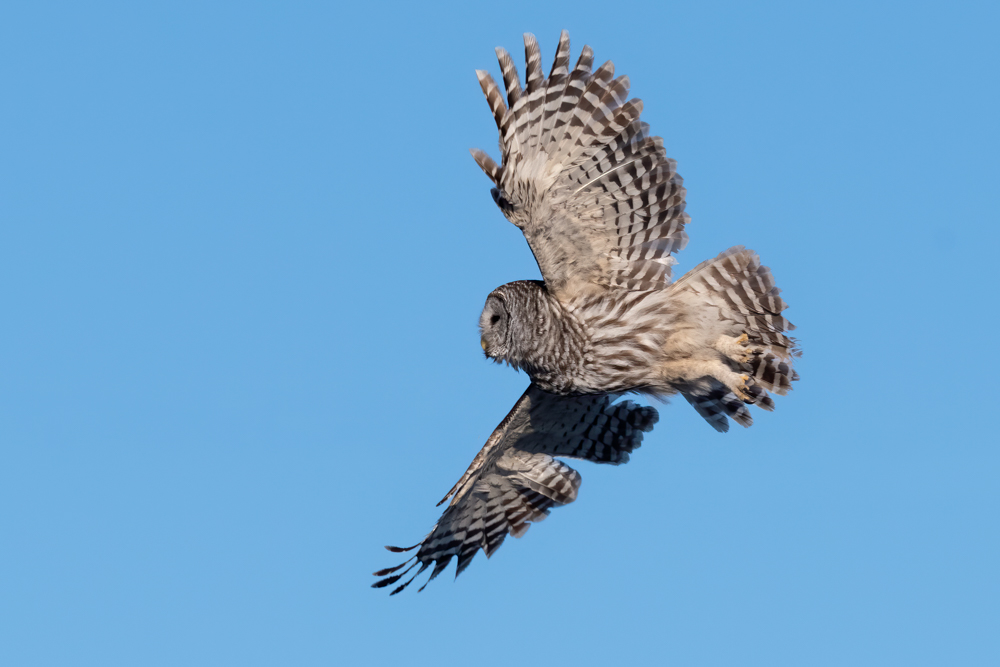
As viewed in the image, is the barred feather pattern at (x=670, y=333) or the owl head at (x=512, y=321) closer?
the barred feather pattern at (x=670, y=333)

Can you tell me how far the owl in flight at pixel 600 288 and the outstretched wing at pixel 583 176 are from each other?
0.01 metres

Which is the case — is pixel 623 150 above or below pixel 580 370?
above

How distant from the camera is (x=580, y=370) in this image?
11.3m

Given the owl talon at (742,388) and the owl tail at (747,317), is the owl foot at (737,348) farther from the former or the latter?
the owl talon at (742,388)

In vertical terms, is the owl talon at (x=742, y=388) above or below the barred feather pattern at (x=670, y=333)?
below

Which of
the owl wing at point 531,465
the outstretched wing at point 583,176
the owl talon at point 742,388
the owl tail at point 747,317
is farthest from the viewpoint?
the owl wing at point 531,465

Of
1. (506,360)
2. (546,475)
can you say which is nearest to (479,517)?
(546,475)

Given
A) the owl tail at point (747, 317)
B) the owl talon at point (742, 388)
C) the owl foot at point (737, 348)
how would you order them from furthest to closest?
the owl talon at point (742, 388), the owl foot at point (737, 348), the owl tail at point (747, 317)

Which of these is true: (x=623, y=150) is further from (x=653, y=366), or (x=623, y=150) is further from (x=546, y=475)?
(x=546, y=475)

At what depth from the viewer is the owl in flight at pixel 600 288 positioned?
10.0 m

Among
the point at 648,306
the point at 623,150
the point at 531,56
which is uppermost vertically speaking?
the point at 531,56

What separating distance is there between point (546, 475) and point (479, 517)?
37.5 inches

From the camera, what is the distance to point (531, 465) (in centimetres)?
1344

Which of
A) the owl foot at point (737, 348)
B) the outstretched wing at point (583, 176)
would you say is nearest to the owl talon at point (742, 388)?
the owl foot at point (737, 348)
